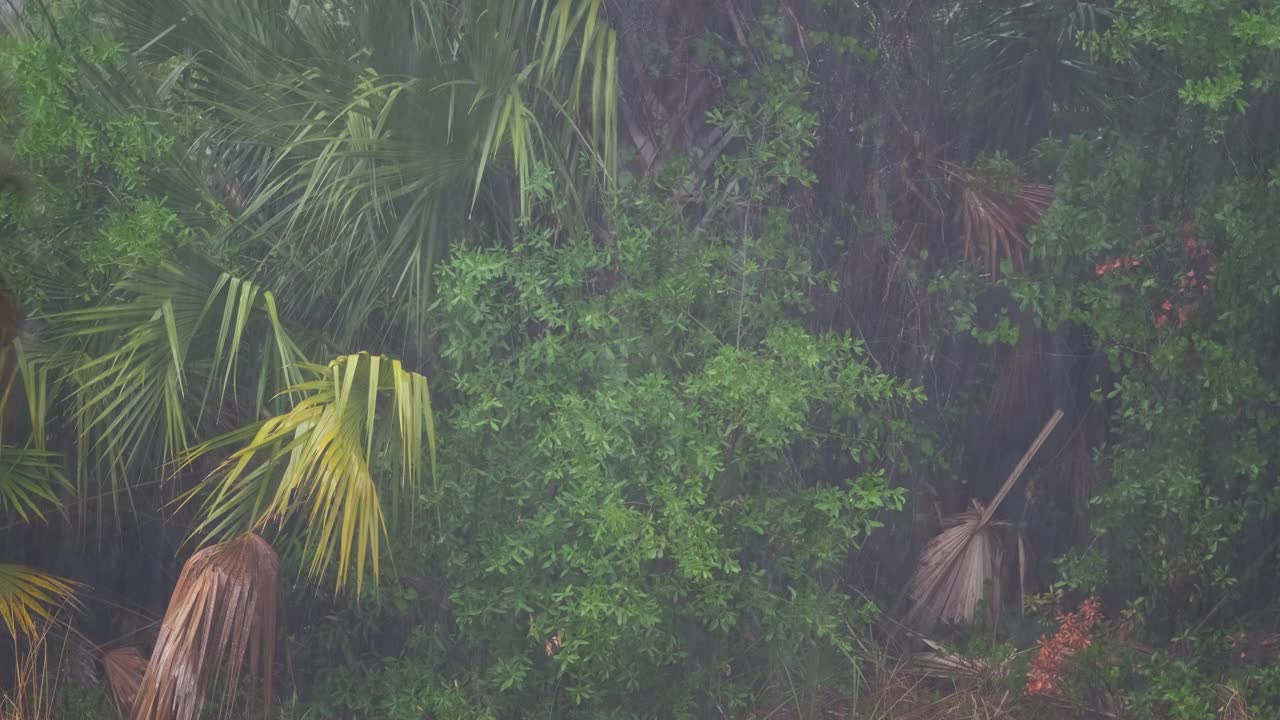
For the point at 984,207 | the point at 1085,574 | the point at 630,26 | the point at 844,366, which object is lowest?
the point at 1085,574

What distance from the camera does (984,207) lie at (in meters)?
5.16

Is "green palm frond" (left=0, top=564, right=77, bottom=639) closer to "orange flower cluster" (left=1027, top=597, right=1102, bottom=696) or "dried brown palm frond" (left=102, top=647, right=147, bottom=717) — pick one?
"dried brown palm frond" (left=102, top=647, right=147, bottom=717)

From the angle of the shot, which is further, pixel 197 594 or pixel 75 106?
pixel 75 106

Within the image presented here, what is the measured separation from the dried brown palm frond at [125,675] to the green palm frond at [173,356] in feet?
2.43

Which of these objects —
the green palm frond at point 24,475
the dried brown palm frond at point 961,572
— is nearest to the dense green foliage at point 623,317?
the green palm frond at point 24,475

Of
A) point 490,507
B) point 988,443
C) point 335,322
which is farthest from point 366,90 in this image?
point 988,443

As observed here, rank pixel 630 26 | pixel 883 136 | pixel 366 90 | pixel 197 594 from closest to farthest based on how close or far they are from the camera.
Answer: pixel 197 594 → pixel 366 90 → pixel 630 26 → pixel 883 136

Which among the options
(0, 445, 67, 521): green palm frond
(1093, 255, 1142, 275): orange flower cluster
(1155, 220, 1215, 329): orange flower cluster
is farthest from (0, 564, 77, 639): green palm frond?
(1155, 220, 1215, 329): orange flower cluster

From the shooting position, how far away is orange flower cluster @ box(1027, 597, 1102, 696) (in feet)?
16.0

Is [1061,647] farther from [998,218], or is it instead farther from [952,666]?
[998,218]

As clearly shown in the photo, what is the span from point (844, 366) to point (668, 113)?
1200 millimetres

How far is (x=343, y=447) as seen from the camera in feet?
12.8

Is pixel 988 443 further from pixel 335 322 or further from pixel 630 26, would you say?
pixel 335 322

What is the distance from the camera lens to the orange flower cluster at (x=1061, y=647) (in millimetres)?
4875
